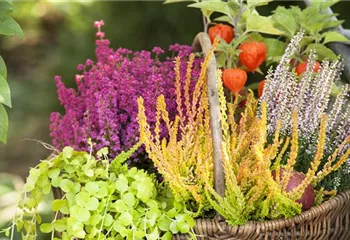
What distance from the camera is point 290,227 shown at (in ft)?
3.69

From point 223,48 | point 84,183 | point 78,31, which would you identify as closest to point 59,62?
point 78,31

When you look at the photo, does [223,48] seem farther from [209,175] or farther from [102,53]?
[209,175]

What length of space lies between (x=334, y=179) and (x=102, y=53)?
2.07 ft

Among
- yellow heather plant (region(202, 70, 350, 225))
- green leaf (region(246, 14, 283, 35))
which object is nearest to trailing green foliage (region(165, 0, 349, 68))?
green leaf (region(246, 14, 283, 35))

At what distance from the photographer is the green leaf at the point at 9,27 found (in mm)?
1233

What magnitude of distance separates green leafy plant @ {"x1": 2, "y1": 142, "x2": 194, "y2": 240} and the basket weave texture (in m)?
0.04

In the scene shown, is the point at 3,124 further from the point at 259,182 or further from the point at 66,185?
the point at 259,182

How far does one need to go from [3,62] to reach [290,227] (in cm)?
62

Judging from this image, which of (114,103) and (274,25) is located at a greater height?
(274,25)

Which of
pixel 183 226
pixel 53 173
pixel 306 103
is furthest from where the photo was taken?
pixel 306 103

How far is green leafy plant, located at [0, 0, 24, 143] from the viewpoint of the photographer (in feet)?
3.90

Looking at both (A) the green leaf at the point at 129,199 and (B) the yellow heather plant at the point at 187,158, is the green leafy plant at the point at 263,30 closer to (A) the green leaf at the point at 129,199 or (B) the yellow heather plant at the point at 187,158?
(B) the yellow heather plant at the point at 187,158

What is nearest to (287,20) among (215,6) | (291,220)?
(215,6)

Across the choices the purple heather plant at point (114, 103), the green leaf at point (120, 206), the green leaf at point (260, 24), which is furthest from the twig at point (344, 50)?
the green leaf at point (120, 206)
